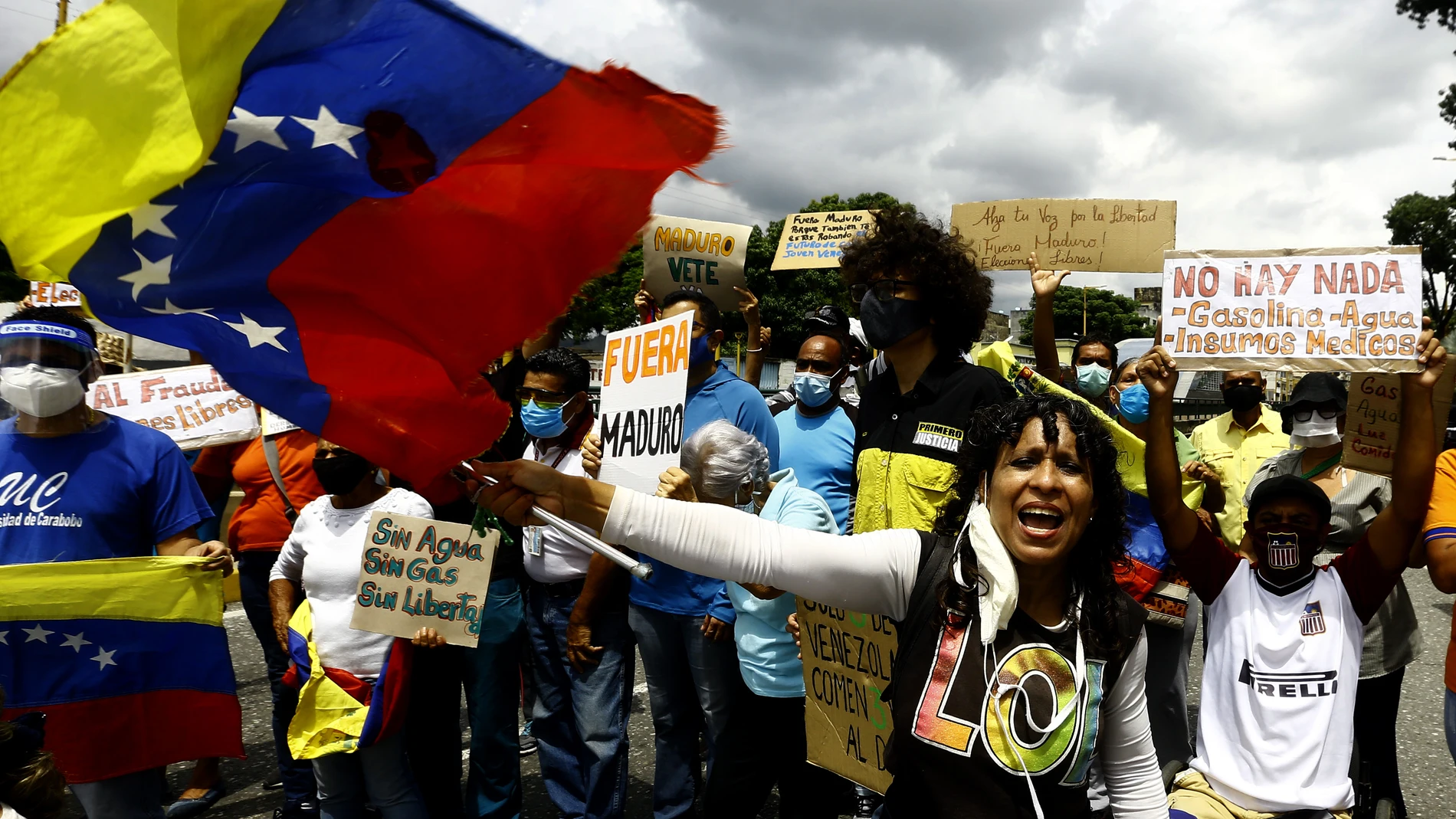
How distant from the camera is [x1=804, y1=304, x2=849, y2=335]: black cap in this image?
464 cm

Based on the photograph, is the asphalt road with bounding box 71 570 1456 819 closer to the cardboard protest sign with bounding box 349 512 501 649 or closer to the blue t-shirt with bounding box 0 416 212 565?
the cardboard protest sign with bounding box 349 512 501 649

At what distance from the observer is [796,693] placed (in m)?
3.33

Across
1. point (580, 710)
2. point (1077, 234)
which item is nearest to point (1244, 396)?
point (1077, 234)

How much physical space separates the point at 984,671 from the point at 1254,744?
4.84 feet

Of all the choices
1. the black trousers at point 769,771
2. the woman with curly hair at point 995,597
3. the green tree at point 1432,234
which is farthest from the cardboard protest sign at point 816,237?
the green tree at point 1432,234

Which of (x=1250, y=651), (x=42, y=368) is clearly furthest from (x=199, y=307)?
(x=1250, y=651)

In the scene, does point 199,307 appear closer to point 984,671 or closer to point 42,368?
point 42,368

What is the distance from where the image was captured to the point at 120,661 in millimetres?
3154

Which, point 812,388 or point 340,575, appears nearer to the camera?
point 340,575

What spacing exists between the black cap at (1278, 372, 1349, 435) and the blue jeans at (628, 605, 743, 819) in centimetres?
284

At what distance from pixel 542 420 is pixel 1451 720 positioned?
Result: 3647 mm

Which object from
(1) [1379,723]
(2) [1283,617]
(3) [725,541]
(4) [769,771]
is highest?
(3) [725,541]

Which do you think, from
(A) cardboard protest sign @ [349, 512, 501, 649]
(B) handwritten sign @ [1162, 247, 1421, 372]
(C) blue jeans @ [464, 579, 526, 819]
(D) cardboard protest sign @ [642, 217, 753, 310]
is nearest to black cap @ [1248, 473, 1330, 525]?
(B) handwritten sign @ [1162, 247, 1421, 372]

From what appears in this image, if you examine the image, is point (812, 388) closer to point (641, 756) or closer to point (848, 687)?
point (848, 687)
